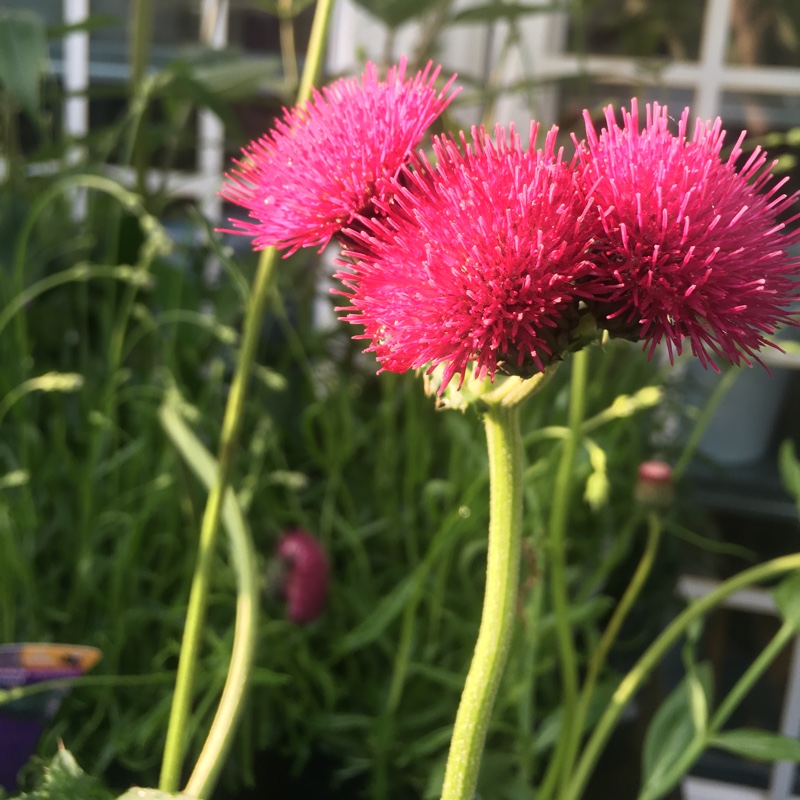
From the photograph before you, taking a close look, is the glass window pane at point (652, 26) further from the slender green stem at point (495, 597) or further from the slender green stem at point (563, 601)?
the slender green stem at point (495, 597)

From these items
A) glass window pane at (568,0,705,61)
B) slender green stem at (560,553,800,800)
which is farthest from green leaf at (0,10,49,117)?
glass window pane at (568,0,705,61)

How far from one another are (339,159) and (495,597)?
0.12 m

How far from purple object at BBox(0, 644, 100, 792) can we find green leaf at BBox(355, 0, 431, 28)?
481mm

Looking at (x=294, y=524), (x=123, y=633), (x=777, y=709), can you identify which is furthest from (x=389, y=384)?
(x=777, y=709)

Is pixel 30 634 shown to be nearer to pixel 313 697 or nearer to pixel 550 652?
pixel 313 697

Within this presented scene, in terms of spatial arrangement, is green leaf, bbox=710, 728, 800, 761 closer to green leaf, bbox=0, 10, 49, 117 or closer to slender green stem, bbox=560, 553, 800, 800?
slender green stem, bbox=560, 553, 800, 800

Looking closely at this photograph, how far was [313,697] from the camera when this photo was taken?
1.80 ft

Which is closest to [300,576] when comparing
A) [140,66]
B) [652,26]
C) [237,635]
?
[237,635]

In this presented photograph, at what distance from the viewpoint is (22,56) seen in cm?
43

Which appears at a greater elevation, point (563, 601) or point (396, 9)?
point (396, 9)

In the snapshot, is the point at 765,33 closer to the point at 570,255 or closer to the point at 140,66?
the point at 140,66

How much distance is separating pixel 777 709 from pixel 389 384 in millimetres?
637

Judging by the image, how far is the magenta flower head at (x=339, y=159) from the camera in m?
0.22

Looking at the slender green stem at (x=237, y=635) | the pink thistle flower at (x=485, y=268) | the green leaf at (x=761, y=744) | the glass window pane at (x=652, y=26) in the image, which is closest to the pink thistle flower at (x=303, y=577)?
the slender green stem at (x=237, y=635)
